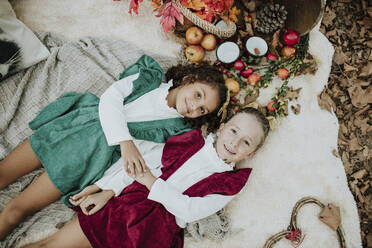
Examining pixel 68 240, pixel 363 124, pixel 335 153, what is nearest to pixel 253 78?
pixel 335 153

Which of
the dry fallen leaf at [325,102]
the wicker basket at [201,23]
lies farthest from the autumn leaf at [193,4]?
the dry fallen leaf at [325,102]

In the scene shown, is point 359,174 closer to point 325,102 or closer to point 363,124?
point 363,124

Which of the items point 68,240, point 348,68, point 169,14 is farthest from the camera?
point 348,68

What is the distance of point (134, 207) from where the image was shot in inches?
55.7

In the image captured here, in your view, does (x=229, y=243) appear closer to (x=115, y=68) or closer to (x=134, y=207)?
(x=134, y=207)

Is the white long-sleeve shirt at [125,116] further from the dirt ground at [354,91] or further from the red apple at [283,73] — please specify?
the dirt ground at [354,91]

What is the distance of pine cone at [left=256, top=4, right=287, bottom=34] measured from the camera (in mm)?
1737

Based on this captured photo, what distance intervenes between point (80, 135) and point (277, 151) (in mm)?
1319

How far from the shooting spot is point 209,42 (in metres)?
1.82

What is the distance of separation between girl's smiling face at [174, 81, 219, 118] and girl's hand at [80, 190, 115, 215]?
0.66 m

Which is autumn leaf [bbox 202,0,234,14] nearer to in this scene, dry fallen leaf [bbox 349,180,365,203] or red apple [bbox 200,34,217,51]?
red apple [bbox 200,34,217,51]

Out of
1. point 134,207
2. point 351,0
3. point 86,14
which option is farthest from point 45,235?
point 351,0

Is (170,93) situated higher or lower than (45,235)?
higher

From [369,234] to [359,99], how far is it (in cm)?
103
